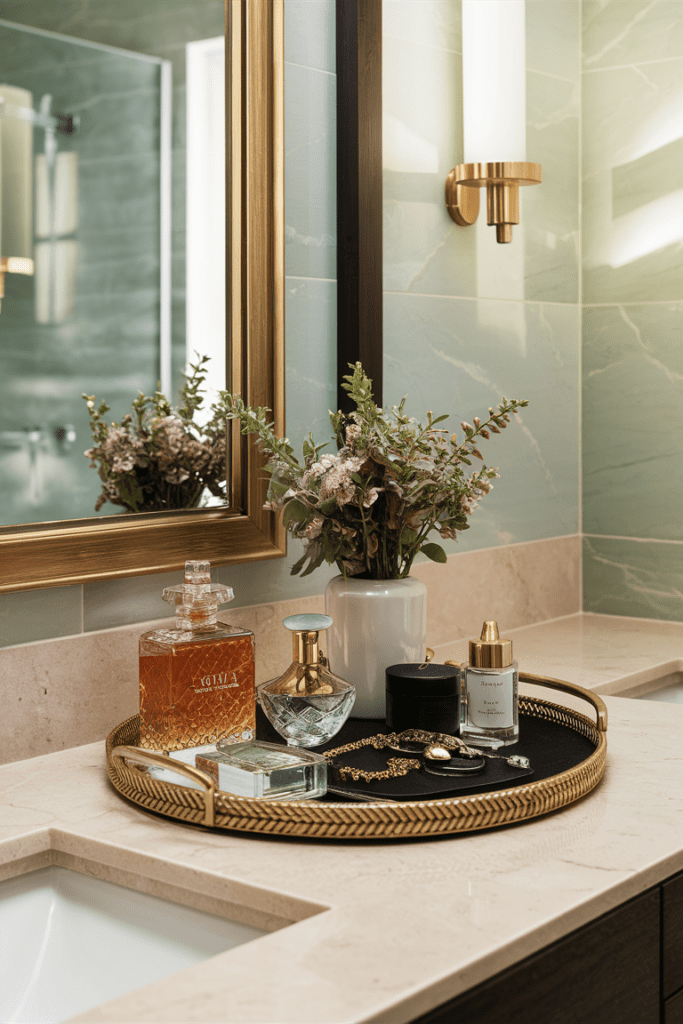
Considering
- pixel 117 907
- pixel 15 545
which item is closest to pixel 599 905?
pixel 117 907

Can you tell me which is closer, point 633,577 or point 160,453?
point 160,453

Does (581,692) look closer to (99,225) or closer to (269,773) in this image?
(269,773)

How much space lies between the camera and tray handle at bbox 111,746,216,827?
86 cm

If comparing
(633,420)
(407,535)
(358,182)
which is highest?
(358,182)

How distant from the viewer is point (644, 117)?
1.79 meters

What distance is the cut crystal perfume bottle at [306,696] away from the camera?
39.8 inches

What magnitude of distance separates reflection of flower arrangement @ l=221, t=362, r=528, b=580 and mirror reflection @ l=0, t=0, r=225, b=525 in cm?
12

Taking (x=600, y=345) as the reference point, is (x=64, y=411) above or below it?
below

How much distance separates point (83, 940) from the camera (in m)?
0.83

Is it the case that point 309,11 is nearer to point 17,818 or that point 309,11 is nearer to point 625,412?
point 625,412

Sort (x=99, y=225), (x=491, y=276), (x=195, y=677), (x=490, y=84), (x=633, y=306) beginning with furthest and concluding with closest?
(x=633, y=306), (x=491, y=276), (x=490, y=84), (x=99, y=225), (x=195, y=677)

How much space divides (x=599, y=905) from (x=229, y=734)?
1.32 feet

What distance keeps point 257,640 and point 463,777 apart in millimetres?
430

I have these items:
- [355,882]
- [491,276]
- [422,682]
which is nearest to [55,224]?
[422,682]
